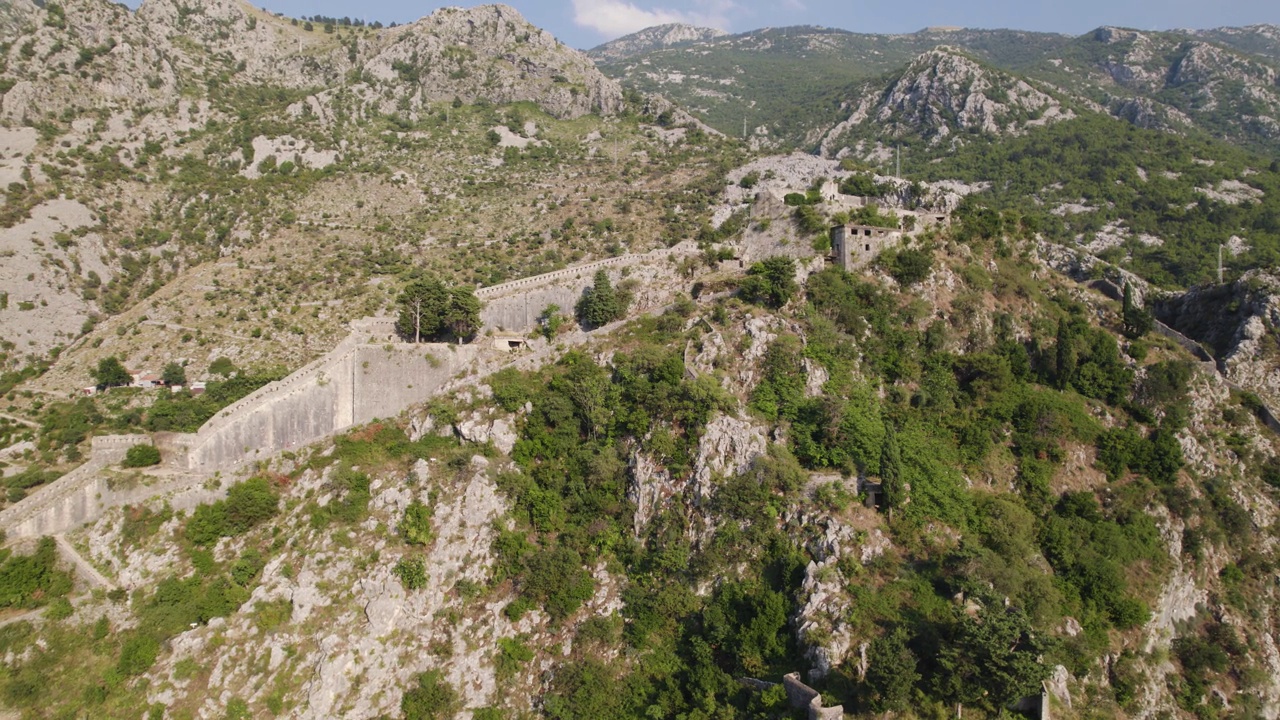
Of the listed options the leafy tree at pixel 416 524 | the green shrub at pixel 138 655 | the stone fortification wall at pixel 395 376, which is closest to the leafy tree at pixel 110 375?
the stone fortification wall at pixel 395 376

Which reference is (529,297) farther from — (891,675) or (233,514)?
(891,675)

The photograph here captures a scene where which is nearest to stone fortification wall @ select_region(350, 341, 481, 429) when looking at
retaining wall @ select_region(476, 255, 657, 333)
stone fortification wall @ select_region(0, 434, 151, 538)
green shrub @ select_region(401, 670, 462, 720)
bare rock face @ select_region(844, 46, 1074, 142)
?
retaining wall @ select_region(476, 255, 657, 333)

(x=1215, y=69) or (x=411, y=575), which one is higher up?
(x=1215, y=69)

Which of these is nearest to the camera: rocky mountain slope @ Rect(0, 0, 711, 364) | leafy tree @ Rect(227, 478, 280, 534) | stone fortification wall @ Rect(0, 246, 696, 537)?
leafy tree @ Rect(227, 478, 280, 534)

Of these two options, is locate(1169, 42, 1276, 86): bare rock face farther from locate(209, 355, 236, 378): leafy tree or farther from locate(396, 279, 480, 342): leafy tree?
locate(209, 355, 236, 378): leafy tree

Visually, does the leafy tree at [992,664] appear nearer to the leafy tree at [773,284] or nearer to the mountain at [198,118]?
the leafy tree at [773,284]

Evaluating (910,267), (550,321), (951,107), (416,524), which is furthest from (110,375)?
(951,107)
